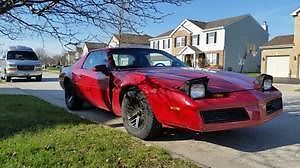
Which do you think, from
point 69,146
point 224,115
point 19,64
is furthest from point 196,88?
point 19,64

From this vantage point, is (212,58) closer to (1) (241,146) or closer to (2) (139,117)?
(2) (139,117)

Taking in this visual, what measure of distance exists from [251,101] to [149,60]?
2.41 meters

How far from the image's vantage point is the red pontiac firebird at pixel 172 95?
4.66m

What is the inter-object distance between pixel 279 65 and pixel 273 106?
32774 mm

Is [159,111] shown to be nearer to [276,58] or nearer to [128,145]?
[128,145]

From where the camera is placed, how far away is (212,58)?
156ft

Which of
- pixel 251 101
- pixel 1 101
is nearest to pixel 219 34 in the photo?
pixel 1 101

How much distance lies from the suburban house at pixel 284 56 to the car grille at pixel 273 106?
29.2 meters

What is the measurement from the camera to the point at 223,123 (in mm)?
4668

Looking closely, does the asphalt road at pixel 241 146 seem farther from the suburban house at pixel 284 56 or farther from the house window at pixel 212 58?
the house window at pixel 212 58

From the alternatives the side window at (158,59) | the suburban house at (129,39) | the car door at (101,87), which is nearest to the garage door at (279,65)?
the suburban house at (129,39)

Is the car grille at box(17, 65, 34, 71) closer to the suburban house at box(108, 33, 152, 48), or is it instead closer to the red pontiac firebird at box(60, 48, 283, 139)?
the suburban house at box(108, 33, 152, 48)

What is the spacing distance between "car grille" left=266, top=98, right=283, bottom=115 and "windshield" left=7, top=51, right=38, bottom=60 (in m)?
19.8

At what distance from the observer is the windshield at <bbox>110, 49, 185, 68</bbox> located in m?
6.58
